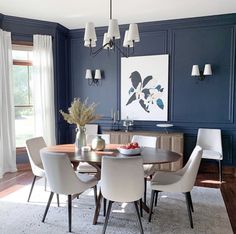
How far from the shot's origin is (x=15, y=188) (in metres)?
3.82

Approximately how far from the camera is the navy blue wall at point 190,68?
4562 mm

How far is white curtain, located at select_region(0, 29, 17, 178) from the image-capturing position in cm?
441

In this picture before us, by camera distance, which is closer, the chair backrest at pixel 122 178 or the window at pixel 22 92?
the chair backrest at pixel 122 178

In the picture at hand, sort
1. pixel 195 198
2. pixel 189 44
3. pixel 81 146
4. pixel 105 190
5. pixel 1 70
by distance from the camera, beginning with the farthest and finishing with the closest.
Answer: pixel 189 44 → pixel 1 70 → pixel 195 198 → pixel 81 146 → pixel 105 190

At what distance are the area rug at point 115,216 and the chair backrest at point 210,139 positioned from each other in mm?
1084

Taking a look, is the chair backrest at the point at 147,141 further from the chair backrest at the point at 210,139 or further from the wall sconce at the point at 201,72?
the wall sconce at the point at 201,72

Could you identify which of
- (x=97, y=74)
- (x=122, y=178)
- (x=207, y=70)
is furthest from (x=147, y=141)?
(x=97, y=74)

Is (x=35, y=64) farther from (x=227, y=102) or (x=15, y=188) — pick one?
(x=227, y=102)

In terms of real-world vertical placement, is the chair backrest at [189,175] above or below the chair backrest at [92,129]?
below

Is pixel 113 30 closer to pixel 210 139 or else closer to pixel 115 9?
pixel 115 9

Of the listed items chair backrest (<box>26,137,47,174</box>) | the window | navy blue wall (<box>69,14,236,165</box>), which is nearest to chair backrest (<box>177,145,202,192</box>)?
chair backrest (<box>26,137,47,174</box>)

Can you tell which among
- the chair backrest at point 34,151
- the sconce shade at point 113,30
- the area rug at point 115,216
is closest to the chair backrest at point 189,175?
the area rug at point 115,216

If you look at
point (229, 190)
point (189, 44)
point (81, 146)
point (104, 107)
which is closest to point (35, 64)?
point (104, 107)

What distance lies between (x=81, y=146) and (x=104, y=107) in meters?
2.25
